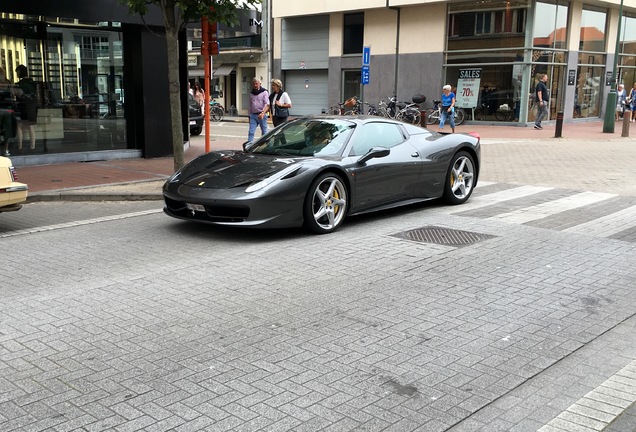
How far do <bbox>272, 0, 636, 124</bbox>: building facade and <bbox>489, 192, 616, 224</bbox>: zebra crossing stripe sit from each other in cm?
1786

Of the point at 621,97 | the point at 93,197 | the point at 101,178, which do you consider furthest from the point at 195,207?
the point at 621,97

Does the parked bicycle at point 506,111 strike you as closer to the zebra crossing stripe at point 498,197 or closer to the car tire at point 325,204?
the zebra crossing stripe at point 498,197

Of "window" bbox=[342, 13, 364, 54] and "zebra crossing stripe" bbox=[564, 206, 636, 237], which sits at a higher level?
"window" bbox=[342, 13, 364, 54]

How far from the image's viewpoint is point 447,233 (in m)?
7.75

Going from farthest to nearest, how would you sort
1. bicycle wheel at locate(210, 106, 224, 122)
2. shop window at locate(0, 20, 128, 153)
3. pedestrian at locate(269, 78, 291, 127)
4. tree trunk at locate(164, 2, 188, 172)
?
bicycle wheel at locate(210, 106, 224, 122)
pedestrian at locate(269, 78, 291, 127)
shop window at locate(0, 20, 128, 153)
tree trunk at locate(164, 2, 188, 172)

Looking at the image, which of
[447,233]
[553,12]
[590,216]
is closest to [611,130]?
[553,12]

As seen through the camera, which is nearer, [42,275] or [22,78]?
[42,275]

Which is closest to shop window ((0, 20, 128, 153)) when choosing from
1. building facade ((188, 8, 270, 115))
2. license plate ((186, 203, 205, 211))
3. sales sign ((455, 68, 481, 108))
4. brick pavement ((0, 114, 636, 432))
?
brick pavement ((0, 114, 636, 432))

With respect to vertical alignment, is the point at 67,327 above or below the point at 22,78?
below

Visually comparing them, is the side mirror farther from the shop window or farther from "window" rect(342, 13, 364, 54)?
"window" rect(342, 13, 364, 54)

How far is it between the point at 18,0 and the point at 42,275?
871 centimetres

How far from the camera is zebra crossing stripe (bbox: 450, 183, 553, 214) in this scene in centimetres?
960

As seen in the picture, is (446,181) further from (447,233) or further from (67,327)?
(67,327)

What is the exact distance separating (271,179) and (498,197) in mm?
4726
